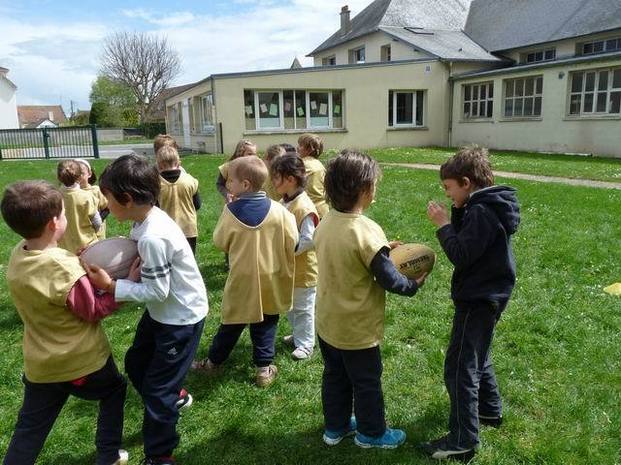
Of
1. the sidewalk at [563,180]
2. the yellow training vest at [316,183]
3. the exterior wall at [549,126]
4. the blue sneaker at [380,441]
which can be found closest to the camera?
the blue sneaker at [380,441]

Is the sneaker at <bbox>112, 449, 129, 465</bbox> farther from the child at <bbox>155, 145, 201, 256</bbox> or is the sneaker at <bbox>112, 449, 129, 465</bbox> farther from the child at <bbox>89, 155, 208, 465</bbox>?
the child at <bbox>155, 145, 201, 256</bbox>

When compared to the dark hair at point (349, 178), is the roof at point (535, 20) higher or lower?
A: higher

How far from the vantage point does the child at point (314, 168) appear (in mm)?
5434

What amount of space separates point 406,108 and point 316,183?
77.6 ft

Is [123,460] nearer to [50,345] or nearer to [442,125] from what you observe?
[50,345]

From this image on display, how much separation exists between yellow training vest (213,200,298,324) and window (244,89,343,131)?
21.4 meters

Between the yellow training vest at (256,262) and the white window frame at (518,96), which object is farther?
the white window frame at (518,96)

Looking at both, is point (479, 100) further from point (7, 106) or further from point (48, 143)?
point (7, 106)

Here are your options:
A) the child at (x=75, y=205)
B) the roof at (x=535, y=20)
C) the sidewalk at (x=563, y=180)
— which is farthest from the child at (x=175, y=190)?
the roof at (x=535, y=20)

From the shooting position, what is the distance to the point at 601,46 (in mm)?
25438

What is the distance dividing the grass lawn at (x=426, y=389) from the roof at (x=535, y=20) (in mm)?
23863

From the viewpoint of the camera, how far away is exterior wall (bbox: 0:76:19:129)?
191 feet

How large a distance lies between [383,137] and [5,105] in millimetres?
50666

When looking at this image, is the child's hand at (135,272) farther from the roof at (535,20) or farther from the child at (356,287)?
the roof at (535,20)
